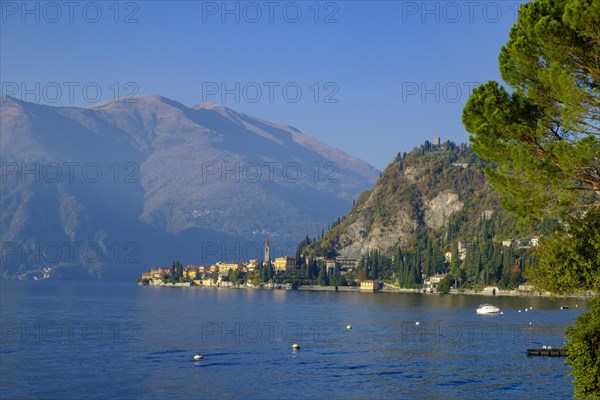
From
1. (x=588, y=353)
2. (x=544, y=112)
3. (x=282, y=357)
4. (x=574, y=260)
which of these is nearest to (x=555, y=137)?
(x=544, y=112)

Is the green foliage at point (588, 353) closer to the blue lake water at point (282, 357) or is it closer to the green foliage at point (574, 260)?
the green foliage at point (574, 260)

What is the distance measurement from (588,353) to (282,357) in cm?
4871

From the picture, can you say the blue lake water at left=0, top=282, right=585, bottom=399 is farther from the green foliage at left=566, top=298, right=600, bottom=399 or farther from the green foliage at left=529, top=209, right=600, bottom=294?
the green foliage at left=566, top=298, right=600, bottom=399

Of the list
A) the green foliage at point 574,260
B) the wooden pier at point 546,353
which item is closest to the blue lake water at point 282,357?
the wooden pier at point 546,353

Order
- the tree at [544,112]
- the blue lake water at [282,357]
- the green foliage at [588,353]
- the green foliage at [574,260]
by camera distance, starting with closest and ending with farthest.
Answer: the tree at [544,112], the green foliage at [588,353], the green foliage at [574,260], the blue lake water at [282,357]

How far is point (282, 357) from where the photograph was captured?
7875 centimetres

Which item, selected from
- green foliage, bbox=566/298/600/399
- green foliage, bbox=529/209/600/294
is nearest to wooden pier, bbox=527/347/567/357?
green foliage, bbox=529/209/600/294

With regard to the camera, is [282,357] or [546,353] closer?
[546,353]

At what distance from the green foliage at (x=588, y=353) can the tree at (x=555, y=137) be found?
40mm

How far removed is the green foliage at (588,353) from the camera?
32.7 meters

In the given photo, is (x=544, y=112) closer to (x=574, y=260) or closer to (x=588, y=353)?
(x=574, y=260)

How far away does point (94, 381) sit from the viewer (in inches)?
2537

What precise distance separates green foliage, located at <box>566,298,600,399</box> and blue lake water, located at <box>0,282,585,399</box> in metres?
9.95

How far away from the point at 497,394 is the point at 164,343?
44.0 metres
